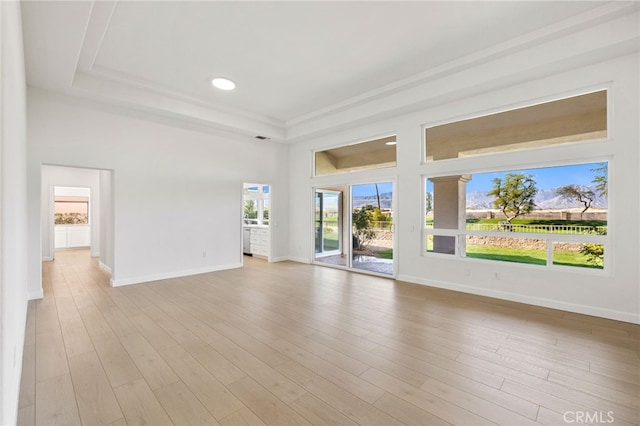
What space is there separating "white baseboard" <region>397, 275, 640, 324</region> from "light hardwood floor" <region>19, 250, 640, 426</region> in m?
0.15

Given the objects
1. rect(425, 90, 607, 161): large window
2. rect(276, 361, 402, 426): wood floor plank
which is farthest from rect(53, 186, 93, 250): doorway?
rect(425, 90, 607, 161): large window

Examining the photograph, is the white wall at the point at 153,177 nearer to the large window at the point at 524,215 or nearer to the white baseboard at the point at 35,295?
the white baseboard at the point at 35,295


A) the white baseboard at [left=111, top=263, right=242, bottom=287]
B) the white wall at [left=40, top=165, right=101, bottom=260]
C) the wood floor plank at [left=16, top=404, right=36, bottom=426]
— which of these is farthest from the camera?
the white wall at [left=40, top=165, right=101, bottom=260]

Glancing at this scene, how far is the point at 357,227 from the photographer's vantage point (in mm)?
6145

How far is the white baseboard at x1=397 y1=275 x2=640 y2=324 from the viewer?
3301 millimetres

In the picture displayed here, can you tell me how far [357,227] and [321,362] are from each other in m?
3.92

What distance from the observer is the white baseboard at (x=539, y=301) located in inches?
130

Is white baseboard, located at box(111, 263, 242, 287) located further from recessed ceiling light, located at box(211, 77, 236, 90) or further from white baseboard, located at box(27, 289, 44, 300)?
recessed ceiling light, located at box(211, 77, 236, 90)

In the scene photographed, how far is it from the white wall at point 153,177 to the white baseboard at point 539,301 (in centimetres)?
407

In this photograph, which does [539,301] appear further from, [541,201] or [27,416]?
[27,416]

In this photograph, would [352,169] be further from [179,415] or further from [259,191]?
[179,415]

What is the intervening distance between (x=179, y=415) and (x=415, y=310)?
2.79m

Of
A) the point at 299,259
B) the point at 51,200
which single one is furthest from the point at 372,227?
the point at 51,200

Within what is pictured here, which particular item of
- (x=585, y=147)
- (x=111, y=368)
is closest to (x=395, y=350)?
(x=111, y=368)
